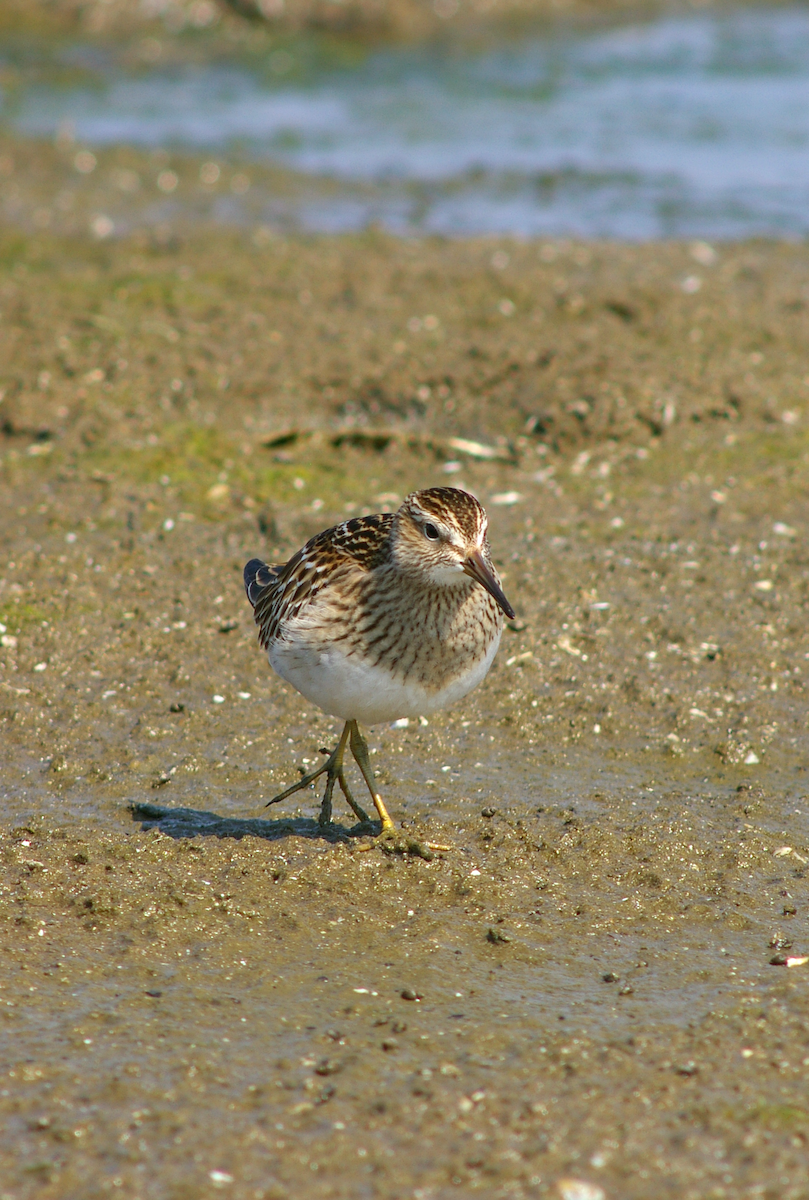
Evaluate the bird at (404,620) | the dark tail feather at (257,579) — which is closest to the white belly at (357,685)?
the bird at (404,620)

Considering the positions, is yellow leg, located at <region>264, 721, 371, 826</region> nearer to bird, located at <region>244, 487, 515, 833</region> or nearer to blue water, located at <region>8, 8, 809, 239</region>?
bird, located at <region>244, 487, 515, 833</region>

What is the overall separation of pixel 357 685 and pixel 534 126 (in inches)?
533

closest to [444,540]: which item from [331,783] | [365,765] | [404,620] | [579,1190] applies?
[404,620]

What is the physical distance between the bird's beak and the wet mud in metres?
1.06

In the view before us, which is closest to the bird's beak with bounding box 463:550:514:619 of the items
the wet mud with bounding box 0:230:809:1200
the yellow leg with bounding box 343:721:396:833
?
the yellow leg with bounding box 343:721:396:833

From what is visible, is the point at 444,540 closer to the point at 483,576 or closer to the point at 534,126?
the point at 483,576

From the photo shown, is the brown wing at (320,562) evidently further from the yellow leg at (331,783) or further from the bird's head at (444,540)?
the yellow leg at (331,783)

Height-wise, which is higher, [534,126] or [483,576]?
[534,126]

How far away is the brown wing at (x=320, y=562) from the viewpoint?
520cm

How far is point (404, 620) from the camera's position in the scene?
4.96 m

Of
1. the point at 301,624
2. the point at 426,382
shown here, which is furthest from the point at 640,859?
the point at 426,382

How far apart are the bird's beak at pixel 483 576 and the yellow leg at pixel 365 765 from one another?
0.95 meters

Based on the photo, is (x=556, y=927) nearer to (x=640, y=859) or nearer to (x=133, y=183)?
(x=640, y=859)

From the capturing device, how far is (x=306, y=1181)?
3500 mm
